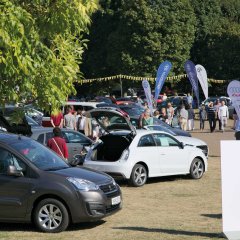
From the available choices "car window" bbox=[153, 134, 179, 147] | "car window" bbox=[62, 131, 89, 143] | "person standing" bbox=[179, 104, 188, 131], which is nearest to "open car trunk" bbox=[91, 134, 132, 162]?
"car window" bbox=[153, 134, 179, 147]

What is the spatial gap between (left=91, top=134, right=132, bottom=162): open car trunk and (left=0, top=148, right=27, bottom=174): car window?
5121 millimetres

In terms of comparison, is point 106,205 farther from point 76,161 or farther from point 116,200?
point 76,161

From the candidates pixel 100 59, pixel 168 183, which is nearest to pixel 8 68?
pixel 168 183

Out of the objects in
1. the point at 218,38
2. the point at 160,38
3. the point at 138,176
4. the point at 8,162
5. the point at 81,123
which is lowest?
the point at 138,176

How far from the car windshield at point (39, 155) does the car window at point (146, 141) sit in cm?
478

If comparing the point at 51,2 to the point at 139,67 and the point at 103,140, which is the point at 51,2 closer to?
the point at 103,140

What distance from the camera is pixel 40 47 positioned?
938 centimetres

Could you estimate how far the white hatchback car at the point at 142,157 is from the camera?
15805 mm

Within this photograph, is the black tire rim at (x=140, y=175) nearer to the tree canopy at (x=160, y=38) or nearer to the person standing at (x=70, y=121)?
the person standing at (x=70, y=121)

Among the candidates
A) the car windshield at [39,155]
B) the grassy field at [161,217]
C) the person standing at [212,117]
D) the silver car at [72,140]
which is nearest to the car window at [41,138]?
the silver car at [72,140]

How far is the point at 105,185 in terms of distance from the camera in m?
11.2

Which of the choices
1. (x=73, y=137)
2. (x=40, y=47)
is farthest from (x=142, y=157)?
(x=40, y=47)

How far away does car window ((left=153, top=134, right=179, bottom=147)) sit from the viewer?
55.9ft

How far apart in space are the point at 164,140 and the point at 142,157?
4.19ft
